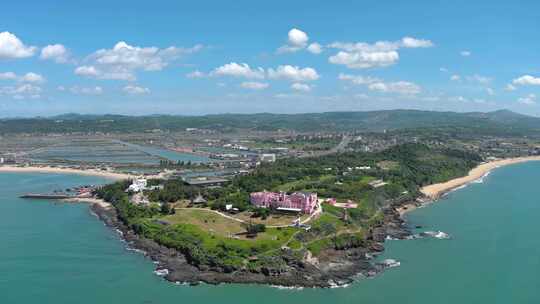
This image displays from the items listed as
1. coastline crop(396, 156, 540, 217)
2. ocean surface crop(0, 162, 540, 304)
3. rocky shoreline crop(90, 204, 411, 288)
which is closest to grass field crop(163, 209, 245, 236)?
rocky shoreline crop(90, 204, 411, 288)

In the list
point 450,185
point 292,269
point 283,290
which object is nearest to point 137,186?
point 292,269

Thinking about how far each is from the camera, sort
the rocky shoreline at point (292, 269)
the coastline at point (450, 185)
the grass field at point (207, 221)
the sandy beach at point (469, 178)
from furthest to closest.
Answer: the sandy beach at point (469, 178), the coastline at point (450, 185), the grass field at point (207, 221), the rocky shoreline at point (292, 269)

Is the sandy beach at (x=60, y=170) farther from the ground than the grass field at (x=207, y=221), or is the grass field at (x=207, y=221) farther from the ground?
the grass field at (x=207, y=221)

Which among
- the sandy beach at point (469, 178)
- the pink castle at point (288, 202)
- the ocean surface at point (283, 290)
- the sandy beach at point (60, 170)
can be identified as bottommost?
the ocean surface at point (283, 290)

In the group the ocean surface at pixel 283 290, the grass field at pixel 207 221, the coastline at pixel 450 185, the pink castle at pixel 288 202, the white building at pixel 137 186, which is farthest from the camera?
the white building at pixel 137 186

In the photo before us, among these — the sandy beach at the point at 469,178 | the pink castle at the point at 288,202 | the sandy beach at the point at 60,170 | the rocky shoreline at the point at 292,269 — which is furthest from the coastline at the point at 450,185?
the sandy beach at the point at 60,170

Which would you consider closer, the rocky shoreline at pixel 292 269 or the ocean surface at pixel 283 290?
the ocean surface at pixel 283 290

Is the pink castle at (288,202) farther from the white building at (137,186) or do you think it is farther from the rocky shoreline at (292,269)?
the white building at (137,186)
